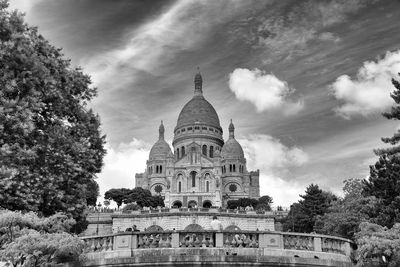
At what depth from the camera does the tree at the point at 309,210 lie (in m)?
68.0

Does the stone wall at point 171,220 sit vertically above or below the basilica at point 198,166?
below

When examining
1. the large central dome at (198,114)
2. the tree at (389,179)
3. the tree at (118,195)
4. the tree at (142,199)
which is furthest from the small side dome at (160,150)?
the tree at (389,179)

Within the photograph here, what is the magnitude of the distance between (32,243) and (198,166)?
334 feet

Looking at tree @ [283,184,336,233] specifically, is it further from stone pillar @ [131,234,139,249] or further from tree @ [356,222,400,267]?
stone pillar @ [131,234,139,249]

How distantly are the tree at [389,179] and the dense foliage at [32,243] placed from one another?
84.1ft

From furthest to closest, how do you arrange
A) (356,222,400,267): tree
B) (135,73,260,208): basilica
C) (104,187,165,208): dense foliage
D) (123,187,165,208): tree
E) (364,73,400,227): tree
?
1. (135,73,260,208): basilica
2. (104,187,165,208): dense foliage
3. (123,187,165,208): tree
4. (364,73,400,227): tree
5. (356,222,400,267): tree

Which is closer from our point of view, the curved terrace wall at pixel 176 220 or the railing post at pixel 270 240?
the railing post at pixel 270 240

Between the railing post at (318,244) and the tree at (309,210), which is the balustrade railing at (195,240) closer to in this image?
the railing post at (318,244)

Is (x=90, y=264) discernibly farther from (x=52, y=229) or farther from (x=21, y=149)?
(x=21, y=149)

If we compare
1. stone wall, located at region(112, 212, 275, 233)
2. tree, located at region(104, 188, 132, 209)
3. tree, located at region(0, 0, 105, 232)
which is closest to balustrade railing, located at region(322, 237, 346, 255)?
tree, located at region(0, 0, 105, 232)

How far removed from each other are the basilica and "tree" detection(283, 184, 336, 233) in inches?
1504

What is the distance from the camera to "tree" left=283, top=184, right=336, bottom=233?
68.0 meters

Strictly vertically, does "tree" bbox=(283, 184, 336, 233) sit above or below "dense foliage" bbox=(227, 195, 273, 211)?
below

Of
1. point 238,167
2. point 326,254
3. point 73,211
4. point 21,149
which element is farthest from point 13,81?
point 238,167
